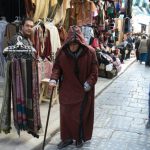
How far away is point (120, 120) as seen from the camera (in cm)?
788

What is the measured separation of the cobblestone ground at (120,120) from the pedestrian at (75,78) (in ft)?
1.68

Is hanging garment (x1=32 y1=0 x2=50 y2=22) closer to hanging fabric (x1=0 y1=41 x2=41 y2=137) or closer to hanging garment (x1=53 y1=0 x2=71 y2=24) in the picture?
hanging garment (x1=53 y1=0 x2=71 y2=24)

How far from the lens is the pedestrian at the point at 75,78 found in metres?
5.71

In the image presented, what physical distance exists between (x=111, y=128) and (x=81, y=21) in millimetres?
4662

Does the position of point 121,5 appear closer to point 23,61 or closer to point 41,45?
point 41,45

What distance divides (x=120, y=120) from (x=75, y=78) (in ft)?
8.25

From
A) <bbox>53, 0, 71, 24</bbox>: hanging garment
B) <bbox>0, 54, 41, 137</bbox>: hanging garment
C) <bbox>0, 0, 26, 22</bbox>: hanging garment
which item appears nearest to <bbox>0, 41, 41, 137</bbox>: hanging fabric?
<bbox>0, 54, 41, 137</bbox>: hanging garment

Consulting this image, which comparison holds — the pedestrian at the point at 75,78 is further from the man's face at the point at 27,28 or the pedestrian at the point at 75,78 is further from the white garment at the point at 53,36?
the white garment at the point at 53,36

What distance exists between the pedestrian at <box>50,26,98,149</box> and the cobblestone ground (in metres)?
0.51

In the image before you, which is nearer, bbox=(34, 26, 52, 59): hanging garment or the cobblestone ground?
the cobblestone ground

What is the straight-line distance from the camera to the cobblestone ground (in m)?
6.23

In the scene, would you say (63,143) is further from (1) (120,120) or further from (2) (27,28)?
(1) (120,120)

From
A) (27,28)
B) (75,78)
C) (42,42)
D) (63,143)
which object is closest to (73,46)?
(75,78)

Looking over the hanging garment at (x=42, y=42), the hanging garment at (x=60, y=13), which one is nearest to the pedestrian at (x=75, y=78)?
the hanging garment at (x=42, y=42)
